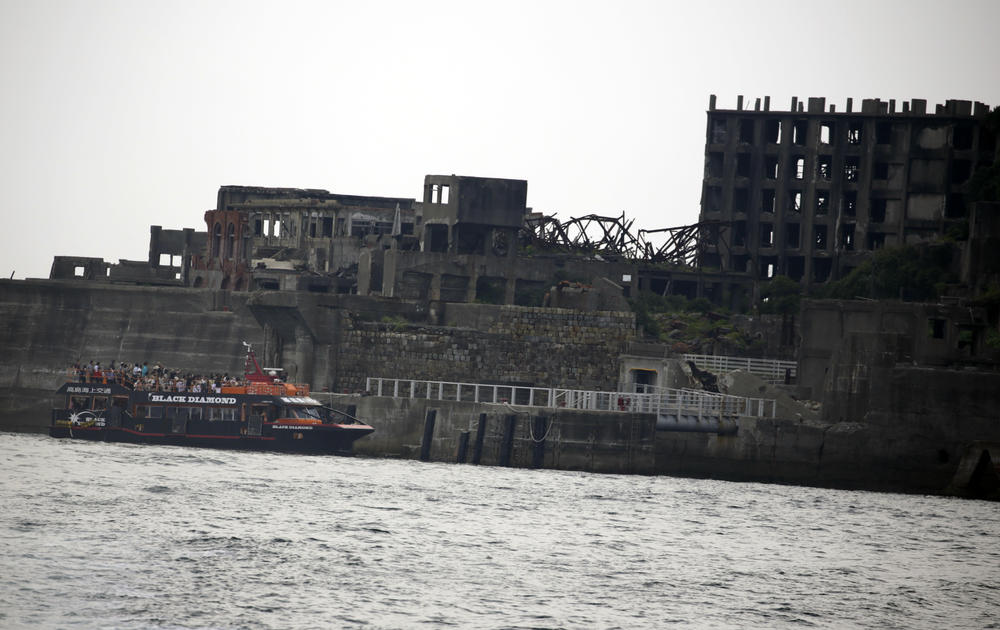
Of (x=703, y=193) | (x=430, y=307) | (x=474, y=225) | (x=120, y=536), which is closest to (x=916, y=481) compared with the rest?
(x=430, y=307)

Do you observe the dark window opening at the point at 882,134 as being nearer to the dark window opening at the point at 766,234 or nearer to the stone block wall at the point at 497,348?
the dark window opening at the point at 766,234

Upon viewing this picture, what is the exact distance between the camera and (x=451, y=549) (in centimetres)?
4184

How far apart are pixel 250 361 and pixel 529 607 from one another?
4006cm

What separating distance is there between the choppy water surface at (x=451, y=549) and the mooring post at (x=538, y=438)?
7.83ft

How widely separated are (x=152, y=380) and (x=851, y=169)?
57.2m

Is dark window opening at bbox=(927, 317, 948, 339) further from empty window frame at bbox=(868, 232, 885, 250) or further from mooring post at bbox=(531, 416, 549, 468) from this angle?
empty window frame at bbox=(868, 232, 885, 250)

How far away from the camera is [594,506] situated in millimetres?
52938

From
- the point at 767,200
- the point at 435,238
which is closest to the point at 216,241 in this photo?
the point at 435,238

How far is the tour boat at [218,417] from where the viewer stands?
212ft

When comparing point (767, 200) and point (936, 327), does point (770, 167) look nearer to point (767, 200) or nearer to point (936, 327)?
point (767, 200)

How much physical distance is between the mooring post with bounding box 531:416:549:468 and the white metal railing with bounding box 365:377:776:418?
2.70ft

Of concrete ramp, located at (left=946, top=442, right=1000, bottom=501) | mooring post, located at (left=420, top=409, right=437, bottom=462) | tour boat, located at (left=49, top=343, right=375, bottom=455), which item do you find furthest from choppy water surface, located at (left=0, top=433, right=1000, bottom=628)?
mooring post, located at (left=420, top=409, right=437, bottom=462)

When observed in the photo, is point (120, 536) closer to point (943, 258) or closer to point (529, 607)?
point (529, 607)

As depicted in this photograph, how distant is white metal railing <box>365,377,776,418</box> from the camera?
6525 cm
